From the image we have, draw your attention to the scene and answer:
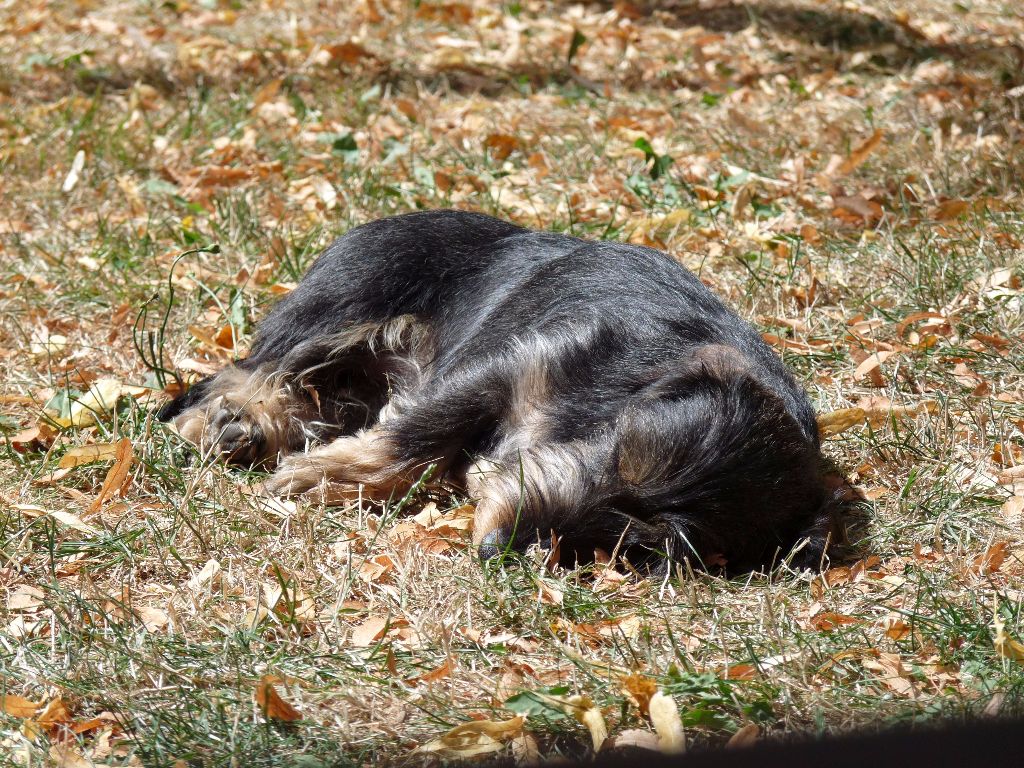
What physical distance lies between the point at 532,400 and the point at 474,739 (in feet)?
4.48

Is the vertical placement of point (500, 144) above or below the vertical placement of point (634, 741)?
above

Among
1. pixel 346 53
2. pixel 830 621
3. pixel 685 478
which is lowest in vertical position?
pixel 830 621

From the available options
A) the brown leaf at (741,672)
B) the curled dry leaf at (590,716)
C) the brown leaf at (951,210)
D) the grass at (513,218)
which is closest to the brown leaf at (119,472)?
the grass at (513,218)

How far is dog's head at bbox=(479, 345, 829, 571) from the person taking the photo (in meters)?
3.43

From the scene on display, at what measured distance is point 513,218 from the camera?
20.6 feet

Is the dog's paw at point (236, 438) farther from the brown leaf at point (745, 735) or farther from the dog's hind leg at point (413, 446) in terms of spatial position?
the brown leaf at point (745, 735)

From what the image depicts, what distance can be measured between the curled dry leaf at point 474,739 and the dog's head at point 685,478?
0.88 meters

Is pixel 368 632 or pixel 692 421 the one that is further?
pixel 692 421

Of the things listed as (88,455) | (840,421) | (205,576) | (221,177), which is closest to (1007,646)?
(840,421)

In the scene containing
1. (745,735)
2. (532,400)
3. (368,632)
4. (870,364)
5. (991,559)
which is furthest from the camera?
(870,364)

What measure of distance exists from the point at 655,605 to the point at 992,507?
139 centimetres

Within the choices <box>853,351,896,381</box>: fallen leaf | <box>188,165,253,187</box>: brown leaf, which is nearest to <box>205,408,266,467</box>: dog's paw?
<box>853,351,896,381</box>: fallen leaf

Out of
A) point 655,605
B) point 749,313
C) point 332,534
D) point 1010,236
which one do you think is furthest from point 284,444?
point 1010,236

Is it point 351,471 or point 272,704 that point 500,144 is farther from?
point 272,704
